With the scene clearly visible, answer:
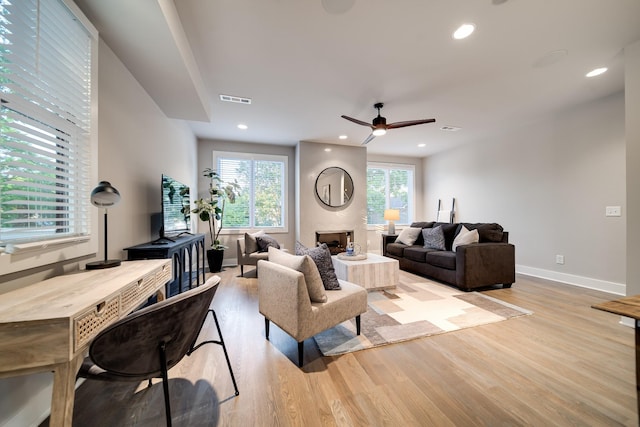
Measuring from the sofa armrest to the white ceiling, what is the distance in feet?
7.04

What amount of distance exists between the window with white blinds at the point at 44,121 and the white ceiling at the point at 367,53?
376mm

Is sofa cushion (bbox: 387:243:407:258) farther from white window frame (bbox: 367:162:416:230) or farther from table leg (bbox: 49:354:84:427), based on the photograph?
table leg (bbox: 49:354:84:427)

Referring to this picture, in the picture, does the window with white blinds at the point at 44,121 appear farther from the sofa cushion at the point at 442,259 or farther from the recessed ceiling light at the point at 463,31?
the sofa cushion at the point at 442,259

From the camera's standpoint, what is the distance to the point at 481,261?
344 cm

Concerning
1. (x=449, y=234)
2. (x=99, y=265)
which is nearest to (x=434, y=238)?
(x=449, y=234)

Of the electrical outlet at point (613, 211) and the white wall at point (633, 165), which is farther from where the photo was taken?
the electrical outlet at point (613, 211)

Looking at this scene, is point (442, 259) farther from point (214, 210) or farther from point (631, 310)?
point (214, 210)

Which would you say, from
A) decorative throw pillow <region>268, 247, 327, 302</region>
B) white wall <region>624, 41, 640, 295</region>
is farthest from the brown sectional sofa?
decorative throw pillow <region>268, 247, 327, 302</region>

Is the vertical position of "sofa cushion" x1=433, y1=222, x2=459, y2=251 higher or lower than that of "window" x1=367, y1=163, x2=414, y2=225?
lower

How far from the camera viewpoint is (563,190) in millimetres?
3885

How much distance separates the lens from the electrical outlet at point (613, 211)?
3.27 metres

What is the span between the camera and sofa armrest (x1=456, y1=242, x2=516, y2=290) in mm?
3363

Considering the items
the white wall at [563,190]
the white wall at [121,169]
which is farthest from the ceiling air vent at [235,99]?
the white wall at [563,190]

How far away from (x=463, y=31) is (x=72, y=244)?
11.1 ft
